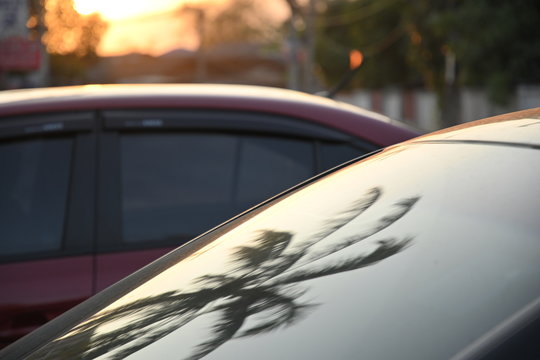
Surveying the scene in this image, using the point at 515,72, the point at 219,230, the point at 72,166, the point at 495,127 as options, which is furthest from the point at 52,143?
the point at 515,72

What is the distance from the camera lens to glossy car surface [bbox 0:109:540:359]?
1.59 metres

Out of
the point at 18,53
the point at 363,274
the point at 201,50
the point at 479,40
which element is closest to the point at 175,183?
the point at 363,274

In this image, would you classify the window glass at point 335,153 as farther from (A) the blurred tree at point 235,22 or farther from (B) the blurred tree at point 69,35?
(A) the blurred tree at point 235,22

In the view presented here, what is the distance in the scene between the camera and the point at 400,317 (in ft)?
5.37

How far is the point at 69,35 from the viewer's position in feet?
69.8

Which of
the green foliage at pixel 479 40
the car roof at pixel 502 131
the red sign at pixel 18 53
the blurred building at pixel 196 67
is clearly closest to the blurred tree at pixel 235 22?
the blurred building at pixel 196 67

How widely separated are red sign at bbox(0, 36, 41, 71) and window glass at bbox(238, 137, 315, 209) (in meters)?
10.2

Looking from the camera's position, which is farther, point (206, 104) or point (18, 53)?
point (18, 53)

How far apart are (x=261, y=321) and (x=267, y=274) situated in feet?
0.75

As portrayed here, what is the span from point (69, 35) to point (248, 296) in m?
20.0

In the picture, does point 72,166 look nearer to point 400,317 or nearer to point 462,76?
point 400,317

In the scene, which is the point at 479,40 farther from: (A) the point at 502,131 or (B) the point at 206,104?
(A) the point at 502,131

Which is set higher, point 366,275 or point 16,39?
point 16,39

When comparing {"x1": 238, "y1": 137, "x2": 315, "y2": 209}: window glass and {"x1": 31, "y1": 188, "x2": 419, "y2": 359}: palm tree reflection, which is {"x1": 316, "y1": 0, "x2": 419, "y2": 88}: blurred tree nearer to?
{"x1": 238, "y1": 137, "x2": 315, "y2": 209}: window glass
